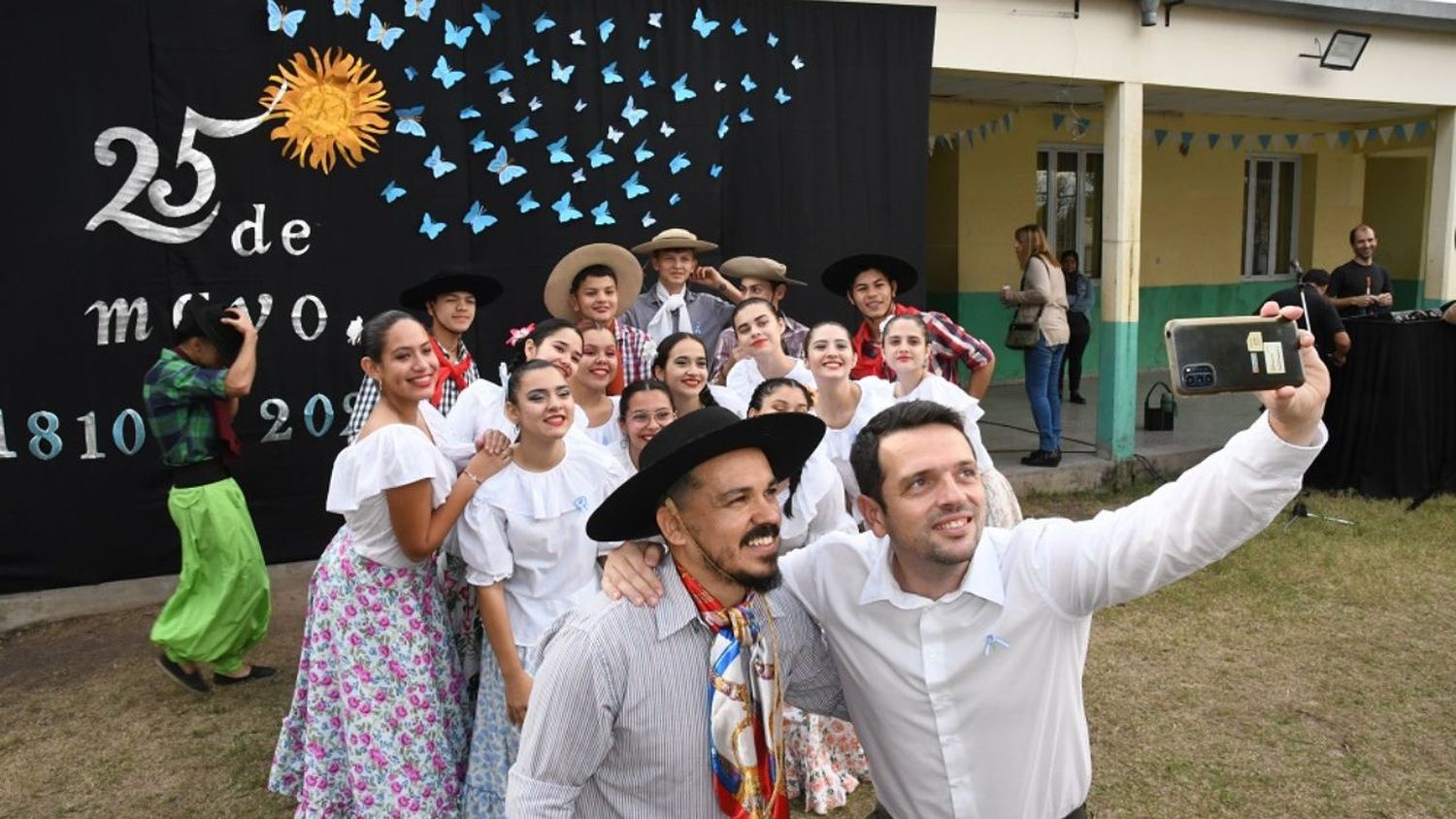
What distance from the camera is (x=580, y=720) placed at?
185 cm

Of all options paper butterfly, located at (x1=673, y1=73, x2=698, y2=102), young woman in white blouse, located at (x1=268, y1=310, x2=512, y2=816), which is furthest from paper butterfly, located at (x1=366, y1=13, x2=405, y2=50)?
young woman in white blouse, located at (x1=268, y1=310, x2=512, y2=816)

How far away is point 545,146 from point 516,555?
382cm

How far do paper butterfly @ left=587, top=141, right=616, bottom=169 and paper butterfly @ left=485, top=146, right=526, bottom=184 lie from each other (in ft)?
1.49

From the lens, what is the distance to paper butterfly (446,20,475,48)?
6.11m

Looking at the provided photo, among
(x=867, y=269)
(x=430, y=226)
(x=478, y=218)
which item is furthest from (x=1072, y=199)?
(x=430, y=226)

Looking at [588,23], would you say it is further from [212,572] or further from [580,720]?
[580,720]

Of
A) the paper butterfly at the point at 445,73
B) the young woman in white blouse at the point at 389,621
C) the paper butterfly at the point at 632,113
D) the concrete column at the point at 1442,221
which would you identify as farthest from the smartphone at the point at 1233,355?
the concrete column at the point at 1442,221

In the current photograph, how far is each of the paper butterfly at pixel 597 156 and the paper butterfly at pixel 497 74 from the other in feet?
2.07

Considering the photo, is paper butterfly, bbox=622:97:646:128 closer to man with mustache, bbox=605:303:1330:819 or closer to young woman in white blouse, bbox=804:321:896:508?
young woman in white blouse, bbox=804:321:896:508

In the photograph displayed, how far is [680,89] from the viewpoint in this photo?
6.78m

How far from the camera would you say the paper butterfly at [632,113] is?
666cm

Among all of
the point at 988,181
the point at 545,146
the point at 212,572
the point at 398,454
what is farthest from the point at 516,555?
the point at 988,181

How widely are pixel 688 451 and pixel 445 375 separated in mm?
2995

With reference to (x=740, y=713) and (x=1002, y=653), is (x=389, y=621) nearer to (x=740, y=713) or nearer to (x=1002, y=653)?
(x=740, y=713)
